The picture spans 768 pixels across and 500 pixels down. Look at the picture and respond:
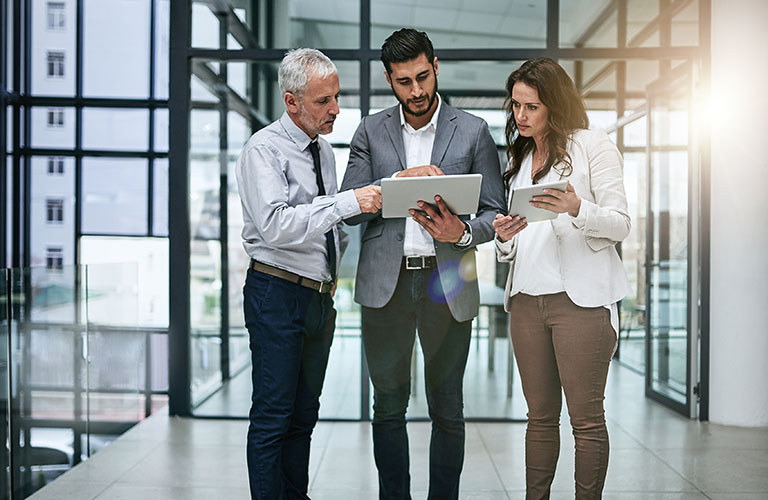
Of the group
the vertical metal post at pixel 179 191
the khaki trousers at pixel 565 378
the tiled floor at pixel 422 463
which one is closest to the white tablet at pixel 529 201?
the khaki trousers at pixel 565 378

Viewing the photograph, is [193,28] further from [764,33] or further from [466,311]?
[764,33]

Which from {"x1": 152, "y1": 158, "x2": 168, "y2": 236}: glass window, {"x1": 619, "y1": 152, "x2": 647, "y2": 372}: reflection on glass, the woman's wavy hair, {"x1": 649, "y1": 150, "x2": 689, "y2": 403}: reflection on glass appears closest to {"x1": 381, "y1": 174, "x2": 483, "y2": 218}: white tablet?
the woman's wavy hair

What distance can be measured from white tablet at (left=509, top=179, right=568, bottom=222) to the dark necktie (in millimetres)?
612

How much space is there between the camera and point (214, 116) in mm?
4332

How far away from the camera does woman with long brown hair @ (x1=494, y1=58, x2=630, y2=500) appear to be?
2092 mm

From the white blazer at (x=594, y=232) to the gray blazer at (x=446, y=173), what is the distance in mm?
246

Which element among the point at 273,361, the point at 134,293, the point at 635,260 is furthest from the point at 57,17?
the point at 273,361

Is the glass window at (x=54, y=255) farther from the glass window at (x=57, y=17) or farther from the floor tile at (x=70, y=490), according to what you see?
the floor tile at (x=70, y=490)

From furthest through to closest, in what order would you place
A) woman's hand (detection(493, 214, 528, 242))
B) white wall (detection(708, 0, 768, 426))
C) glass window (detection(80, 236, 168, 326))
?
white wall (detection(708, 0, 768, 426))
glass window (detection(80, 236, 168, 326))
woman's hand (detection(493, 214, 528, 242))

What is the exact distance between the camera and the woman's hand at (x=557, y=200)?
194cm

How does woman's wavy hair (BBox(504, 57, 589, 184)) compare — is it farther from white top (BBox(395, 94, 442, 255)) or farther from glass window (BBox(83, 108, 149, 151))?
glass window (BBox(83, 108, 149, 151))

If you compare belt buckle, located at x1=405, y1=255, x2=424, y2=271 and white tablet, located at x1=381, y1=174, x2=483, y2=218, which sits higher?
white tablet, located at x1=381, y1=174, x2=483, y2=218

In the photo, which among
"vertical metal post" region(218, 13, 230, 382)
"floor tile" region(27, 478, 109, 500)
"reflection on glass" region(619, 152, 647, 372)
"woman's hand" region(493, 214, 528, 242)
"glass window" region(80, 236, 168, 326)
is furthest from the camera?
"reflection on glass" region(619, 152, 647, 372)

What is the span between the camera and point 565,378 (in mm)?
2115
